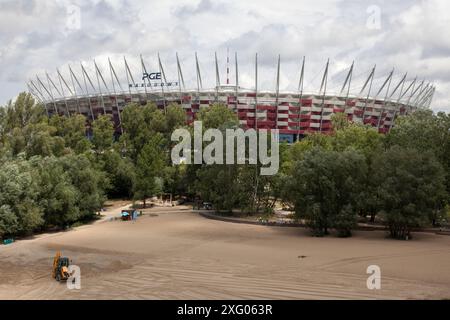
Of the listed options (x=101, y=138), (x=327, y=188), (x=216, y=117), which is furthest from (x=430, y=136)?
(x=101, y=138)

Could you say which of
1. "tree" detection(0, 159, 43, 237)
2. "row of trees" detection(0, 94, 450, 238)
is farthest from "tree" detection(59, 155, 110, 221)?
"tree" detection(0, 159, 43, 237)

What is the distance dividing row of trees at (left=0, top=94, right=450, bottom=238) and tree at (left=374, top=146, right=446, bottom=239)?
0.28 ft

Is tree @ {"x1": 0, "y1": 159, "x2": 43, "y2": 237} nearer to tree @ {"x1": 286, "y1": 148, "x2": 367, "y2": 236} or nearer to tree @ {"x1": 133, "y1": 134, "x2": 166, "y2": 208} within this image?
tree @ {"x1": 133, "y1": 134, "x2": 166, "y2": 208}

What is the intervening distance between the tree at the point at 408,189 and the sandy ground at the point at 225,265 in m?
1.87

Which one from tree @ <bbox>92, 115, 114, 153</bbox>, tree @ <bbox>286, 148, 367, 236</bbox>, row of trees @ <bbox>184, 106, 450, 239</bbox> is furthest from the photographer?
tree @ <bbox>92, 115, 114, 153</bbox>

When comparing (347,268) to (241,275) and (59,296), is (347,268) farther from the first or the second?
(59,296)

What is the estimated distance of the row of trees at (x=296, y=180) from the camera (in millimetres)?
39188

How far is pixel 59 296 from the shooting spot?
74.2ft

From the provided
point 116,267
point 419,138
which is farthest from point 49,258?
point 419,138

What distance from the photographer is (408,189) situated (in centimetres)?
3850

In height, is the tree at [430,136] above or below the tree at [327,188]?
above

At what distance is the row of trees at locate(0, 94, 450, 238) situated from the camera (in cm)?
3919
